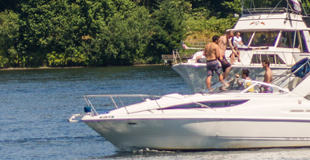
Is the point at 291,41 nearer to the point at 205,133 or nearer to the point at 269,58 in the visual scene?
the point at 269,58

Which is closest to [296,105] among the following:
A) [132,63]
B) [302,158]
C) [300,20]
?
[302,158]

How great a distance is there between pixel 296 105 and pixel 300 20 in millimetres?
11191

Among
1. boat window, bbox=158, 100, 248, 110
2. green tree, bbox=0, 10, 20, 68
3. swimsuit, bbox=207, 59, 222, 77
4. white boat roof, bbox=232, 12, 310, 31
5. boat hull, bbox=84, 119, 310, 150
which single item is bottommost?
green tree, bbox=0, 10, 20, 68

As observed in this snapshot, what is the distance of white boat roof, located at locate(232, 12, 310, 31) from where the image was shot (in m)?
→ 23.6

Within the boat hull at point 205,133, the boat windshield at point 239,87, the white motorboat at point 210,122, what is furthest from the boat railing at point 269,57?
the boat hull at point 205,133

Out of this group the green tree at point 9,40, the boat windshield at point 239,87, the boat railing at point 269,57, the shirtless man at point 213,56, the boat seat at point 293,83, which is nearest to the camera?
the boat windshield at point 239,87

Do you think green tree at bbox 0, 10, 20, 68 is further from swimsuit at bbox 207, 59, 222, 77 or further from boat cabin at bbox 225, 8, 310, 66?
swimsuit at bbox 207, 59, 222, 77

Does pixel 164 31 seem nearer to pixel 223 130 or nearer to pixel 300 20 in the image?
pixel 300 20

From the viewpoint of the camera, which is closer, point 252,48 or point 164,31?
point 252,48

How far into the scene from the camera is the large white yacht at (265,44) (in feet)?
71.9

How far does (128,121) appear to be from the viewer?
46.5ft

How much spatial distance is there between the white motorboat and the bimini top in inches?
360

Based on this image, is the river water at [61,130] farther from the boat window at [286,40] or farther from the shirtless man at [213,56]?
the boat window at [286,40]

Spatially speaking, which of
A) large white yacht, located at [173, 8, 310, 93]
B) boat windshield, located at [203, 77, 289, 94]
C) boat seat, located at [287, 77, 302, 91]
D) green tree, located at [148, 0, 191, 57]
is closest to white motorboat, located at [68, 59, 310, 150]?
boat windshield, located at [203, 77, 289, 94]
